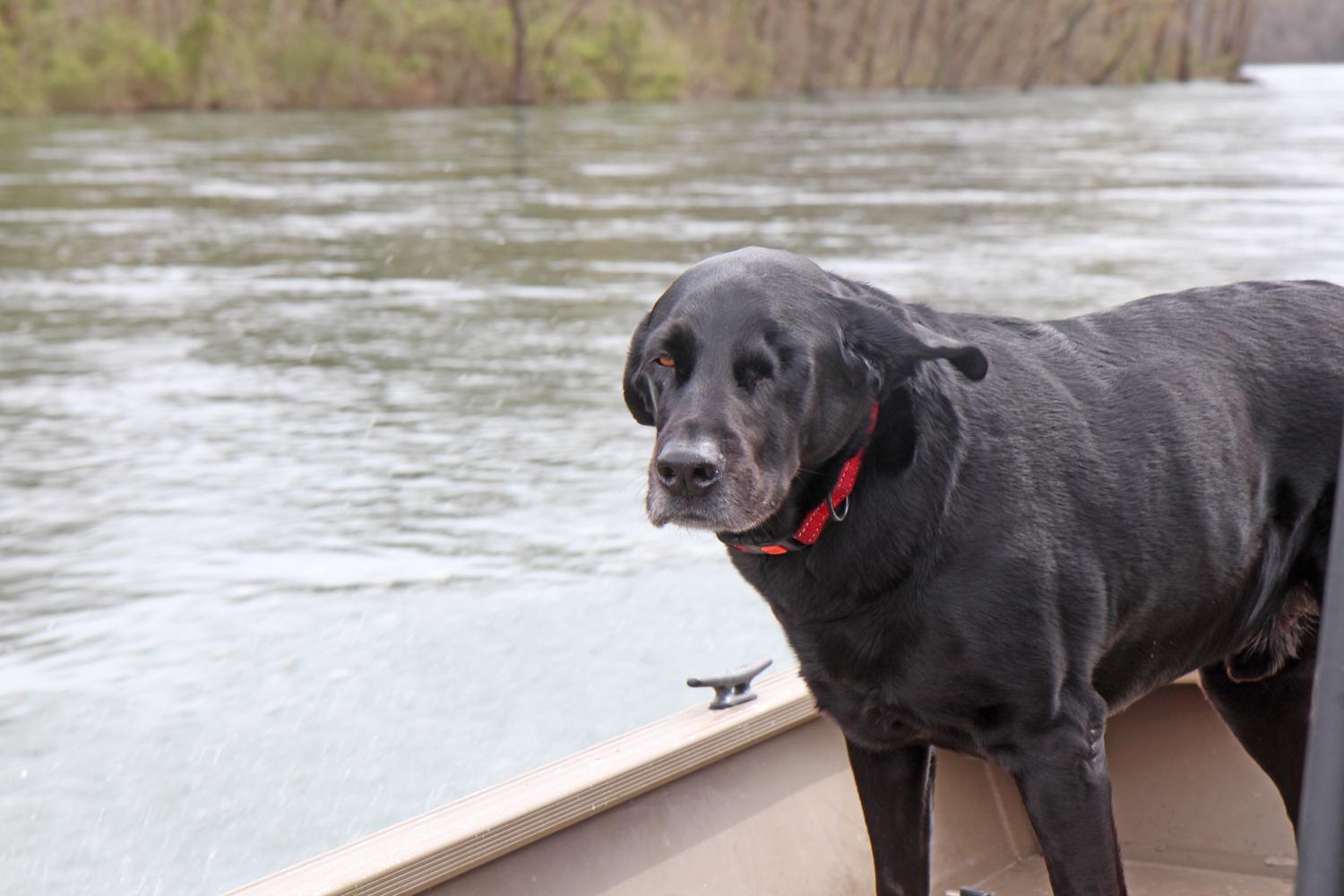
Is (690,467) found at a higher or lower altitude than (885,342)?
lower

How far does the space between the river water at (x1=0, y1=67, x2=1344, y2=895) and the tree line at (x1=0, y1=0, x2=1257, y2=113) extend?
1531 centimetres

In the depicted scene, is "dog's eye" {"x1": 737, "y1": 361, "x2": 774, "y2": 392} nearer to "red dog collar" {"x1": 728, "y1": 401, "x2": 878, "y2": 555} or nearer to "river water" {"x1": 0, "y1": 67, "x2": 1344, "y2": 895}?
"red dog collar" {"x1": 728, "y1": 401, "x2": 878, "y2": 555}

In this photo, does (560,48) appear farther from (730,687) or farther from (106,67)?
(730,687)

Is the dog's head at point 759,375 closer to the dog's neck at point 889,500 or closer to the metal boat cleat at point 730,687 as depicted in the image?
the dog's neck at point 889,500

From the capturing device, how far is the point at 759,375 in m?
2.25

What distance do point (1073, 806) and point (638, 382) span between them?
3.06 feet

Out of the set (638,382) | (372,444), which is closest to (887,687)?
(638,382)

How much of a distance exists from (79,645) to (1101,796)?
6.23 metres

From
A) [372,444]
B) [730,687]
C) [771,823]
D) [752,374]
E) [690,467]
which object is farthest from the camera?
[372,444]

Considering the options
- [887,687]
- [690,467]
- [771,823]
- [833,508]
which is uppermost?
[690,467]

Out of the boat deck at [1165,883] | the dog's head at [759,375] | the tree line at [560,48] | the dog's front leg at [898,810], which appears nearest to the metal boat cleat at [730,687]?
the dog's front leg at [898,810]

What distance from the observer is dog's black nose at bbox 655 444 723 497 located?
214 centimetres

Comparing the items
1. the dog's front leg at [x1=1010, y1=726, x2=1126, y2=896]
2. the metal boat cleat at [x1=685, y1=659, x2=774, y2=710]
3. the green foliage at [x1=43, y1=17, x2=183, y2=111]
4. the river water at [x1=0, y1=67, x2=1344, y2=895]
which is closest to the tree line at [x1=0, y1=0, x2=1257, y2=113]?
the green foliage at [x1=43, y1=17, x2=183, y2=111]

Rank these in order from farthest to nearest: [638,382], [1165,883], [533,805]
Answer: [1165,883] < [533,805] < [638,382]
